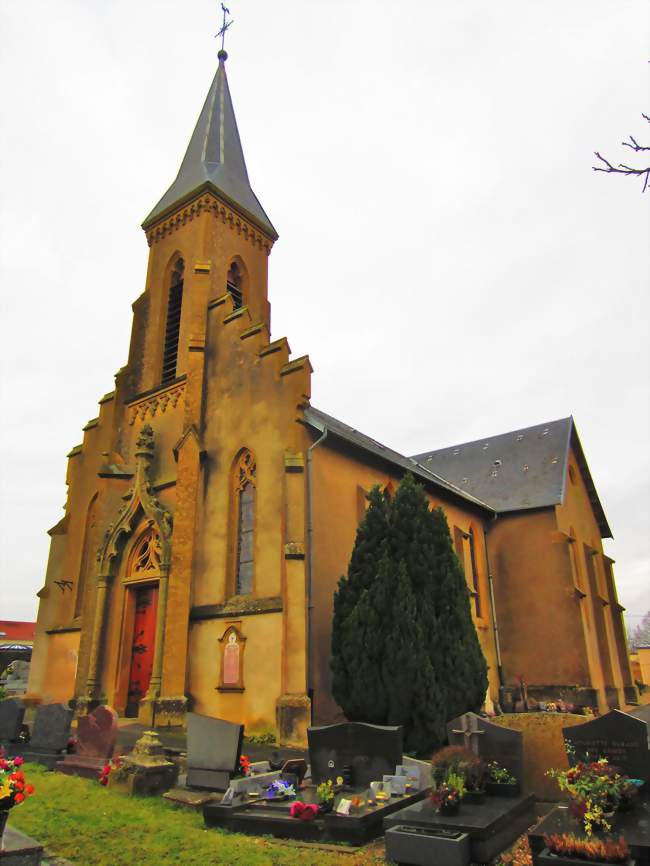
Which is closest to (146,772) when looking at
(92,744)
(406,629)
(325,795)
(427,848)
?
(92,744)

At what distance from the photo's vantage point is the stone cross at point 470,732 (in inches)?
349

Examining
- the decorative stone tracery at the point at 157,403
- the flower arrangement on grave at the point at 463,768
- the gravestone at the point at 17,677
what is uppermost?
the decorative stone tracery at the point at 157,403

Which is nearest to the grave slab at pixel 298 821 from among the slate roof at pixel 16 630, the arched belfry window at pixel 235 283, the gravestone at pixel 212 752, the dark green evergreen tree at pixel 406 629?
the gravestone at pixel 212 752

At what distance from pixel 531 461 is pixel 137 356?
16533 mm

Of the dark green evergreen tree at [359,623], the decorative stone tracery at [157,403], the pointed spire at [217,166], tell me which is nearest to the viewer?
the dark green evergreen tree at [359,623]

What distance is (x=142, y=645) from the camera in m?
16.6

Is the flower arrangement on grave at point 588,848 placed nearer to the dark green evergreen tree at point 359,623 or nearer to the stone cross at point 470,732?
the stone cross at point 470,732

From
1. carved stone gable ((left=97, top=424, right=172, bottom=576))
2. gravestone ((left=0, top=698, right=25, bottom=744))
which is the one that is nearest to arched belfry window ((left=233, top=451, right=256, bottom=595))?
carved stone gable ((left=97, top=424, right=172, bottom=576))

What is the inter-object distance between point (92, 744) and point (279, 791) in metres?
4.22

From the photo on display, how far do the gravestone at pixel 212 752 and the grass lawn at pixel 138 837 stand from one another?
0.64 metres

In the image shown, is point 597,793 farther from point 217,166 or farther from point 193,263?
point 217,166

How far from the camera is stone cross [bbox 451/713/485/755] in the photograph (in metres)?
8.86

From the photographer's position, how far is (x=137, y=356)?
20781 mm

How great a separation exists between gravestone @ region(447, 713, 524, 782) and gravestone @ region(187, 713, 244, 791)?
10.4 ft
